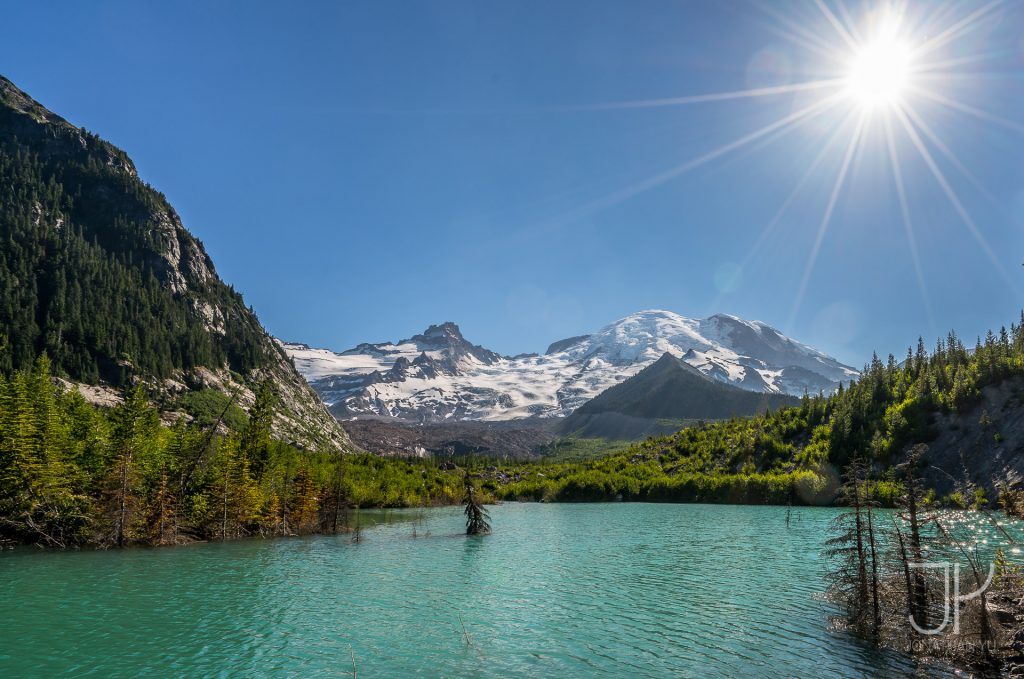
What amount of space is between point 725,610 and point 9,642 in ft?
129

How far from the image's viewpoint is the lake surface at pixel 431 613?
83.4 feet

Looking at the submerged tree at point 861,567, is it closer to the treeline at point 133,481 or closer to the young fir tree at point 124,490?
the treeline at point 133,481

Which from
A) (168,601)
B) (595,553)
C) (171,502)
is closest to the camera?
(168,601)

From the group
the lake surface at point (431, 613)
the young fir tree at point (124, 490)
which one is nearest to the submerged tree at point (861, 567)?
the lake surface at point (431, 613)

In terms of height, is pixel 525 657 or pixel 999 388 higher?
pixel 999 388

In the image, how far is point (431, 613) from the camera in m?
35.1

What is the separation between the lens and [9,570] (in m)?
45.8

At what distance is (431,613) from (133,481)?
146ft

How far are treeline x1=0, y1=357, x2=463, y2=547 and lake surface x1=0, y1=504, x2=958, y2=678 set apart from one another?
163 inches

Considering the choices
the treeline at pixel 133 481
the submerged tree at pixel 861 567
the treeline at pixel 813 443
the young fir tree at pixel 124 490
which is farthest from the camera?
the treeline at pixel 813 443

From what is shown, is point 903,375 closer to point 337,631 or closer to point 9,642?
point 337,631

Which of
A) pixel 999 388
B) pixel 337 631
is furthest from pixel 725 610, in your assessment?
pixel 999 388

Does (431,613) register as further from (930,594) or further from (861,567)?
(930,594)

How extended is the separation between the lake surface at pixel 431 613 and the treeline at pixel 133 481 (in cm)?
415
